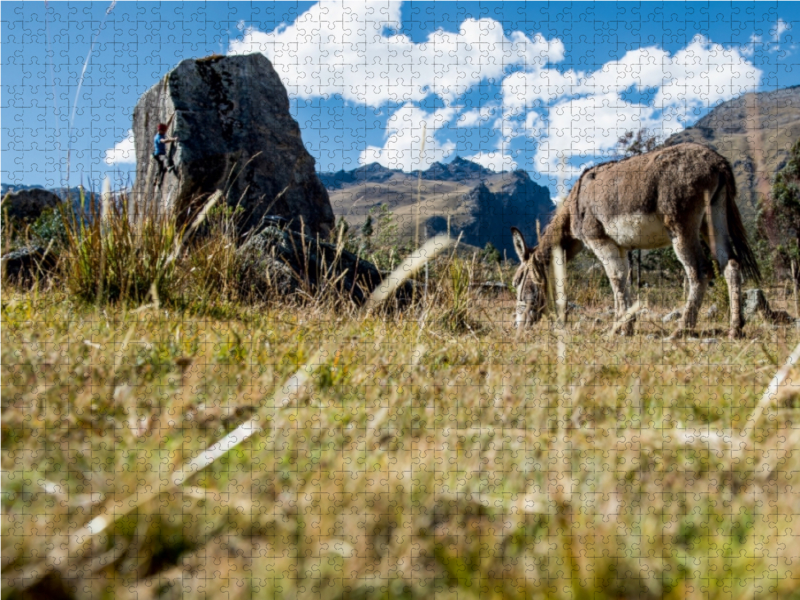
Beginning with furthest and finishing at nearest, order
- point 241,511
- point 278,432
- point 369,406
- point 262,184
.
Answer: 1. point 262,184
2. point 369,406
3. point 278,432
4. point 241,511

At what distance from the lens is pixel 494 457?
1525 millimetres

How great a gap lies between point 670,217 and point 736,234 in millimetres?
930

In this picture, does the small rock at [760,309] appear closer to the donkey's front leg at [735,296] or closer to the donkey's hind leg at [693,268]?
the donkey's front leg at [735,296]

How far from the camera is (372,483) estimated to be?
1.28 m

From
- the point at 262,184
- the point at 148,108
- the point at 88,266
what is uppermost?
the point at 148,108

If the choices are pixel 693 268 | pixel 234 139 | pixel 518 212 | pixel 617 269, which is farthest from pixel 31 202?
pixel 693 268

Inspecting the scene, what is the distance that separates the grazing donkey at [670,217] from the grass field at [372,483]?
3.83 meters

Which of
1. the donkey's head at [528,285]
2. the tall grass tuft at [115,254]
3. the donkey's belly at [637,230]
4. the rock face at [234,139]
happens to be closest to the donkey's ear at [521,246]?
the donkey's head at [528,285]

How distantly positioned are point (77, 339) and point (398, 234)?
1111cm

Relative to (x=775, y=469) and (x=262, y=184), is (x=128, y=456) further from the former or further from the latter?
(x=262, y=184)

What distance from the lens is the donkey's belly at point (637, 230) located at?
21.1 ft

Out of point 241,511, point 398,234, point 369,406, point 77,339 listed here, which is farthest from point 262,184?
point 241,511

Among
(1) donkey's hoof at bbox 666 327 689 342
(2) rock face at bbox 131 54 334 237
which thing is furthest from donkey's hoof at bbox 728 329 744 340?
(2) rock face at bbox 131 54 334 237

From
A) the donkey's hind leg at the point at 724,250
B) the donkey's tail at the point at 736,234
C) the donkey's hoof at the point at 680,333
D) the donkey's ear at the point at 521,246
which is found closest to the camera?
the donkey's hoof at the point at 680,333
